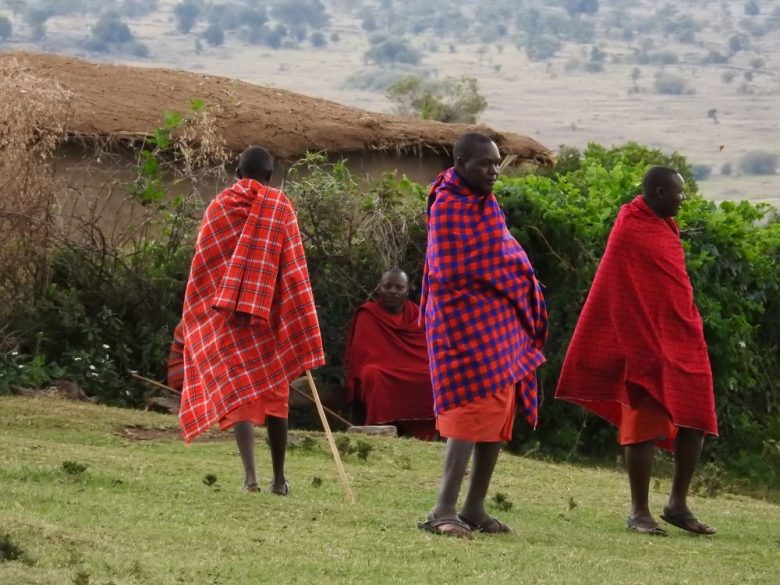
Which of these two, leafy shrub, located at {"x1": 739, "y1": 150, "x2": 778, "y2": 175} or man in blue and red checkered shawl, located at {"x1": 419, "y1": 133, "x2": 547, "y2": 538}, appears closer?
man in blue and red checkered shawl, located at {"x1": 419, "y1": 133, "x2": 547, "y2": 538}

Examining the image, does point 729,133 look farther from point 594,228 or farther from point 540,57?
point 594,228

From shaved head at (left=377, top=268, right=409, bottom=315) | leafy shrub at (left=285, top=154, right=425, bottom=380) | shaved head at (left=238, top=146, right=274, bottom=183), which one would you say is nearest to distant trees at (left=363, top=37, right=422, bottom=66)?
leafy shrub at (left=285, top=154, right=425, bottom=380)

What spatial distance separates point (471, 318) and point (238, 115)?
10411 mm

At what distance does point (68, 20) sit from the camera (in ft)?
324

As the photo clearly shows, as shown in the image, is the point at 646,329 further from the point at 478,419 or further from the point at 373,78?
the point at 373,78

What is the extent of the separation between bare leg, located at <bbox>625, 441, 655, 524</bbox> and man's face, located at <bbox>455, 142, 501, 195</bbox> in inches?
65.5

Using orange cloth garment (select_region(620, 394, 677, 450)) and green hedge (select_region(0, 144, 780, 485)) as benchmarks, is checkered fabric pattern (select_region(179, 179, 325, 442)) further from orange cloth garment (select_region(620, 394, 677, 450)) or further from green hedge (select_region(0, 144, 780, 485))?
green hedge (select_region(0, 144, 780, 485))

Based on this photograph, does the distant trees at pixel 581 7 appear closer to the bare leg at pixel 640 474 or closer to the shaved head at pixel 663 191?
the shaved head at pixel 663 191

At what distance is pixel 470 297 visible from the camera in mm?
7426

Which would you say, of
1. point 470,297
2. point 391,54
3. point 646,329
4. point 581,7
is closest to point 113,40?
point 391,54

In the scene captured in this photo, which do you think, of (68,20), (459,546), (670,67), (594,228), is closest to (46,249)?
(594,228)

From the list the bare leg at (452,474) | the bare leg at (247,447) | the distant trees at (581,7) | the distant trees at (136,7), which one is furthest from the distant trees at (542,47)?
the bare leg at (452,474)

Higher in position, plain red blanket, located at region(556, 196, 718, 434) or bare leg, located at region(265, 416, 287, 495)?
plain red blanket, located at region(556, 196, 718, 434)

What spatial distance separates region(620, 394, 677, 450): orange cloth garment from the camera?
818 centimetres
